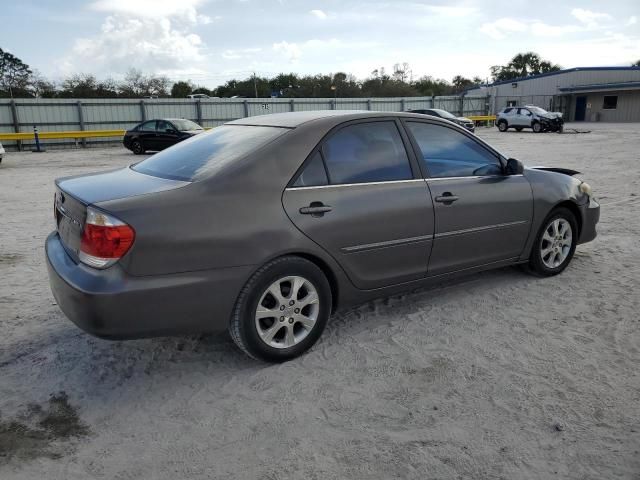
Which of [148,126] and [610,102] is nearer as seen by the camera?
[148,126]

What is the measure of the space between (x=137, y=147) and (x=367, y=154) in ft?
63.1

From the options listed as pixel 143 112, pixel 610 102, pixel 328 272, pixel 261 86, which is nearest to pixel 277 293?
pixel 328 272

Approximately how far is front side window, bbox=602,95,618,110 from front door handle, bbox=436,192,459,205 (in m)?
47.2

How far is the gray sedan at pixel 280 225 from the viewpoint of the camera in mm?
2832

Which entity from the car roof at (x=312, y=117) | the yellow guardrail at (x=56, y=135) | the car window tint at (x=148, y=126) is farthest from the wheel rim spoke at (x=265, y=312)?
the yellow guardrail at (x=56, y=135)

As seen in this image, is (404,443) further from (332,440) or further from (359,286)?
(359,286)

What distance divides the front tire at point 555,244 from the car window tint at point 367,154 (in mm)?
1696

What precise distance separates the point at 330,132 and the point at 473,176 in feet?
4.41

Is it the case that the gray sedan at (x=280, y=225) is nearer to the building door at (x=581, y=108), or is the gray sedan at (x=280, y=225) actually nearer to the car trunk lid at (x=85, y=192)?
the car trunk lid at (x=85, y=192)

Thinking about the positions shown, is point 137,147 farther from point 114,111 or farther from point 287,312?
point 287,312

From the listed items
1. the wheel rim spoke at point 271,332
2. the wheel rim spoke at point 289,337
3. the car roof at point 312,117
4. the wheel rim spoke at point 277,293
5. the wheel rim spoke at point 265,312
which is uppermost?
the car roof at point 312,117

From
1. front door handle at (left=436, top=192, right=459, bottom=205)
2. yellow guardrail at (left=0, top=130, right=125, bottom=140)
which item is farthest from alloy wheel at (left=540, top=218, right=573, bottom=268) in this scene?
yellow guardrail at (left=0, top=130, right=125, bottom=140)

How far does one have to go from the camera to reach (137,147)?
21.1 meters

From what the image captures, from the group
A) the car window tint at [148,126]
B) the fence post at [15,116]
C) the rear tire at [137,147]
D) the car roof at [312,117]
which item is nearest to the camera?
the car roof at [312,117]
